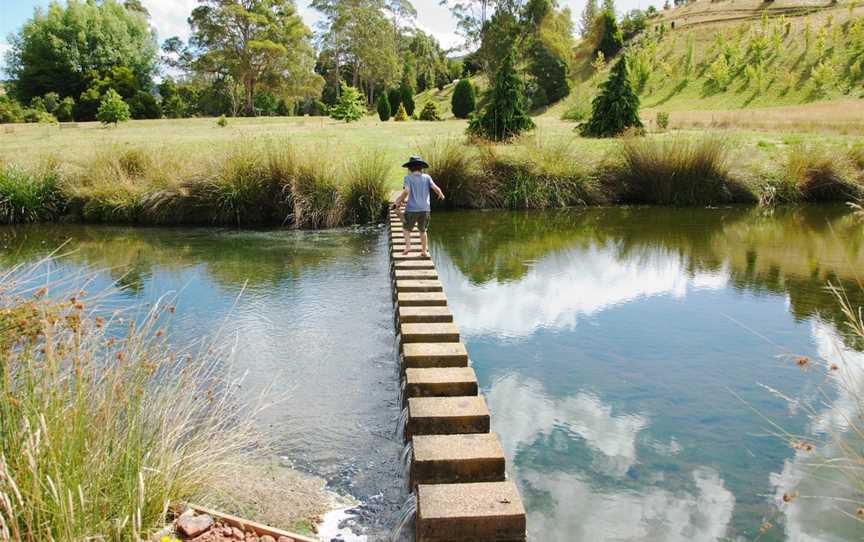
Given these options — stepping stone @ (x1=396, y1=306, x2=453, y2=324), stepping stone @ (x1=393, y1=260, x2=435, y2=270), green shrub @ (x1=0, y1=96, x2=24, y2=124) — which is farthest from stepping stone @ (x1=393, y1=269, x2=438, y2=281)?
green shrub @ (x1=0, y1=96, x2=24, y2=124)

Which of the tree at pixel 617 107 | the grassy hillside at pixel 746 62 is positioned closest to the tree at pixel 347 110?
the grassy hillside at pixel 746 62

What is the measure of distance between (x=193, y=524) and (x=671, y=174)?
1271 cm

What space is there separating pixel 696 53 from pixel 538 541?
4254cm

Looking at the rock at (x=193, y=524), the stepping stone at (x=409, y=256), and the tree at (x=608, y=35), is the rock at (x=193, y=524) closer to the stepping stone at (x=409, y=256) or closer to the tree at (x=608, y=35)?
the stepping stone at (x=409, y=256)

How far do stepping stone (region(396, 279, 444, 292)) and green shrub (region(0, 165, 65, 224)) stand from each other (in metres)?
8.92

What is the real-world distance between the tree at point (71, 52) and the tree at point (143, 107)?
7.62 ft

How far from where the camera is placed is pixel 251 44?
39.9 metres

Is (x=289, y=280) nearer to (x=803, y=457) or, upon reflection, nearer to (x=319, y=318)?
(x=319, y=318)

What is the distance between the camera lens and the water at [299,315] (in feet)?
13.1

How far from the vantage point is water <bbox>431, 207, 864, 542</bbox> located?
353 centimetres

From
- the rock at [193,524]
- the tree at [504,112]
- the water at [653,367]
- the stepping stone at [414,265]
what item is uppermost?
the tree at [504,112]

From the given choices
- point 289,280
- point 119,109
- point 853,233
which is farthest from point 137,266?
point 119,109

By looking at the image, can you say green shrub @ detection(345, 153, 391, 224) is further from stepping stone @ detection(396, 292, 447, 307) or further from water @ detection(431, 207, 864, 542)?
stepping stone @ detection(396, 292, 447, 307)

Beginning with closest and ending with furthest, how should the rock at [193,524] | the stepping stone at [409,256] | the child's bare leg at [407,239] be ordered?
the rock at [193,524]
the stepping stone at [409,256]
the child's bare leg at [407,239]
